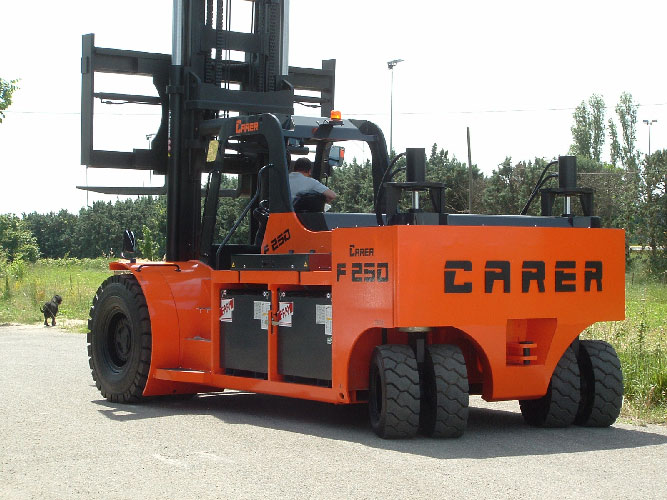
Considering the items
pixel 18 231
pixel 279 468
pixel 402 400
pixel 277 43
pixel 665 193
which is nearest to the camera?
pixel 279 468

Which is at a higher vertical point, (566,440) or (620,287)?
(620,287)

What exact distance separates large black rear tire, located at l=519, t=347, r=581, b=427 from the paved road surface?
0.62 ft

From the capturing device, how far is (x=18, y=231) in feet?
232

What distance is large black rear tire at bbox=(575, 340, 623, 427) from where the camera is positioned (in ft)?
30.6

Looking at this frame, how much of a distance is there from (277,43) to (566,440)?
621 centimetres

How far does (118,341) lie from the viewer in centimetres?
1186

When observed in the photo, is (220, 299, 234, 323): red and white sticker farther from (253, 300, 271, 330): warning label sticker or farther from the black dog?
the black dog

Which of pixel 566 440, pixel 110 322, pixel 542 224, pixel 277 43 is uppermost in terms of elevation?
pixel 277 43

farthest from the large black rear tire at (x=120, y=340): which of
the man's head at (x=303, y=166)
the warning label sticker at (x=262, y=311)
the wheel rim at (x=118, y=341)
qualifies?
the man's head at (x=303, y=166)

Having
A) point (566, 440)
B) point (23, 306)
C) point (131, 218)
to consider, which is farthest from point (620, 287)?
point (131, 218)

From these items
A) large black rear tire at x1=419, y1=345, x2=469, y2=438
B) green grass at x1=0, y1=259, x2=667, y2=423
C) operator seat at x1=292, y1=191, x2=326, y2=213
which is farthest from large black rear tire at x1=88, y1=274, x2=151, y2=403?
green grass at x1=0, y1=259, x2=667, y2=423

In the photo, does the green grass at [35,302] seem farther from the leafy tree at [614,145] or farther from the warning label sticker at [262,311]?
the leafy tree at [614,145]

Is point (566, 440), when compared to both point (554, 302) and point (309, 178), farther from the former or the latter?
point (309, 178)

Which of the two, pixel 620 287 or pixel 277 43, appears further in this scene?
pixel 277 43
